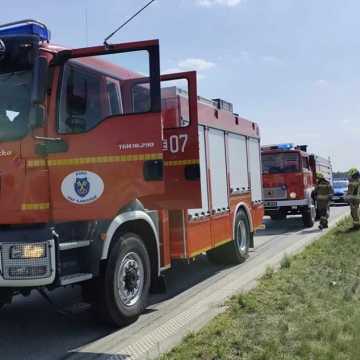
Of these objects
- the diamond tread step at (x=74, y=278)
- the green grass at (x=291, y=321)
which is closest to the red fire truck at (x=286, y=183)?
the green grass at (x=291, y=321)

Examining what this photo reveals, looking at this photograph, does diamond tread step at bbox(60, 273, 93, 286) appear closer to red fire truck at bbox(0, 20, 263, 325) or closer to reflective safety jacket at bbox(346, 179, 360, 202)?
red fire truck at bbox(0, 20, 263, 325)

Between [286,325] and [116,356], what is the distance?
5.51 ft

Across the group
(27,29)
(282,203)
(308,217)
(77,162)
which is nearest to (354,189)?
(308,217)

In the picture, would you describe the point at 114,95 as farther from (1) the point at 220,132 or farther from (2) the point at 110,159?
(1) the point at 220,132

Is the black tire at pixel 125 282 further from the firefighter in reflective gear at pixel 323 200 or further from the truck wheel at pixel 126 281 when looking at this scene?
the firefighter in reflective gear at pixel 323 200

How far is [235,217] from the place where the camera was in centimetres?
1025

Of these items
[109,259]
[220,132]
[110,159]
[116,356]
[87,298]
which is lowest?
[116,356]

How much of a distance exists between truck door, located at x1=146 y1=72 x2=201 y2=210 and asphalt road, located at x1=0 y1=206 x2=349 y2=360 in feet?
4.44

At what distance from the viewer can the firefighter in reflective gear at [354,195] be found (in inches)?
574

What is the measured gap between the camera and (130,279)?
21.1 feet

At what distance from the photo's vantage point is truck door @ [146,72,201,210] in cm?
746

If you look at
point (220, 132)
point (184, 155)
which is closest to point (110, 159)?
point (184, 155)

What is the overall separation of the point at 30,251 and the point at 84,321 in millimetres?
1796

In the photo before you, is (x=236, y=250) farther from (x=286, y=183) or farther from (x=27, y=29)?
(x=286, y=183)
